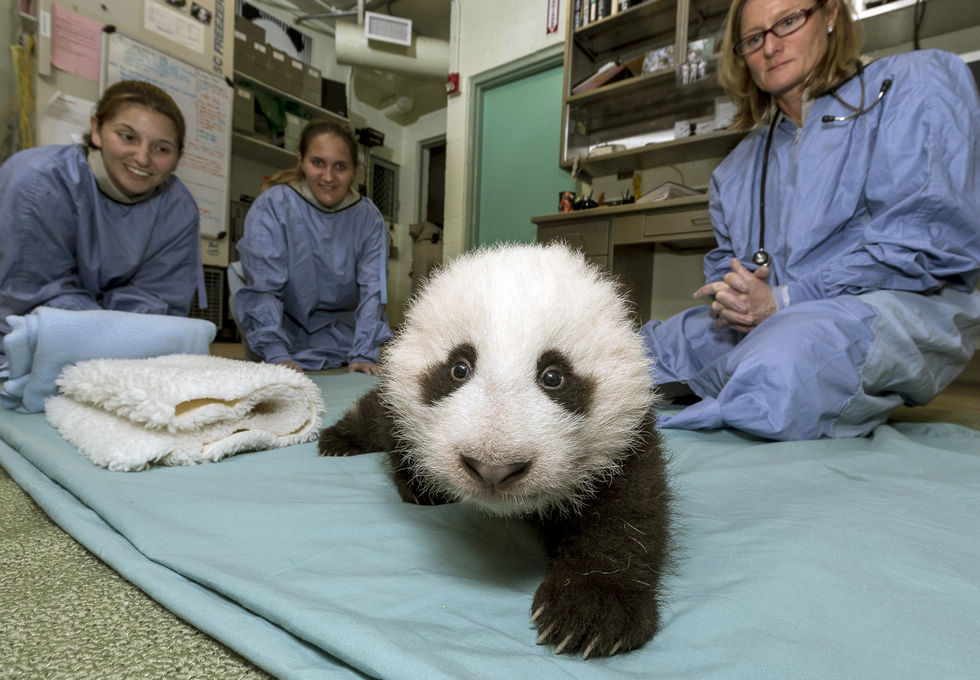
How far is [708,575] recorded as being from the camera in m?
0.61

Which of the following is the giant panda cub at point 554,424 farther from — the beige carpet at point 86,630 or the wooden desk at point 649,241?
the wooden desk at point 649,241

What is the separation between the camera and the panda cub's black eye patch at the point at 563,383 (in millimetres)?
531

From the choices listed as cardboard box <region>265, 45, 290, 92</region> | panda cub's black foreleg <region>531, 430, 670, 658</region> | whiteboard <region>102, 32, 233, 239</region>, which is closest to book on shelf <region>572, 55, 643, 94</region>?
whiteboard <region>102, 32, 233, 239</region>

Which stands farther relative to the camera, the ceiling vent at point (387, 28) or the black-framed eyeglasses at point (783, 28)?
the ceiling vent at point (387, 28)

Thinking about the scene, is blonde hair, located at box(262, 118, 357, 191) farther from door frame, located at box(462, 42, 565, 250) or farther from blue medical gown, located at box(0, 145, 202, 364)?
door frame, located at box(462, 42, 565, 250)

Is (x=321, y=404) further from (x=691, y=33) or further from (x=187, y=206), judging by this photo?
(x=691, y=33)

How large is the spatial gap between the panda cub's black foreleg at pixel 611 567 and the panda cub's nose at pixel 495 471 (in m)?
0.13

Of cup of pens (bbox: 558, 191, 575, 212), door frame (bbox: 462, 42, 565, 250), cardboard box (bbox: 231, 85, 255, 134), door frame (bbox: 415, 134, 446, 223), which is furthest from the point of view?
door frame (bbox: 415, 134, 446, 223)

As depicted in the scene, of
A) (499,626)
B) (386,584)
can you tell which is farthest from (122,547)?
(499,626)

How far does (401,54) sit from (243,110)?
5.48ft

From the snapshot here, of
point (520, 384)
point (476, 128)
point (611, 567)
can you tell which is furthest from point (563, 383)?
point (476, 128)

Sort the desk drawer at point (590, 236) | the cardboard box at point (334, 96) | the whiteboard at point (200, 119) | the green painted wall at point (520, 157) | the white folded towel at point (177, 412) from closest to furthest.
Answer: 1. the white folded towel at point (177, 412)
2. the desk drawer at point (590, 236)
3. the whiteboard at point (200, 119)
4. the green painted wall at point (520, 157)
5. the cardboard box at point (334, 96)

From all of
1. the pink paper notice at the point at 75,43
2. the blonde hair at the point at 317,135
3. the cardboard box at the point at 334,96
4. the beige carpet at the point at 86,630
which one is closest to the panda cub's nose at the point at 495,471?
the beige carpet at the point at 86,630

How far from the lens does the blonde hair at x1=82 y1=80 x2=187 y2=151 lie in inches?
69.1
